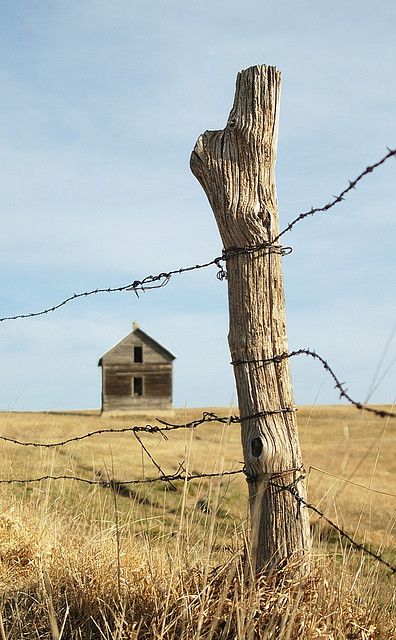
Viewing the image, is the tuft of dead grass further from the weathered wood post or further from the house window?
the house window

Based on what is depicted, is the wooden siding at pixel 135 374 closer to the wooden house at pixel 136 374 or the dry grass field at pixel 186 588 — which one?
the wooden house at pixel 136 374

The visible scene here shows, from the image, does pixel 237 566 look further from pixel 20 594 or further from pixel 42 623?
pixel 20 594

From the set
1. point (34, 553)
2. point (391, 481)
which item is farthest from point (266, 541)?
point (391, 481)

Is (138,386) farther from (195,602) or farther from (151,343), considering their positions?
(195,602)

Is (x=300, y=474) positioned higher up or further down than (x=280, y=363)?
further down

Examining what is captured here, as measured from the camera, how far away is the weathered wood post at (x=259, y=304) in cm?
350

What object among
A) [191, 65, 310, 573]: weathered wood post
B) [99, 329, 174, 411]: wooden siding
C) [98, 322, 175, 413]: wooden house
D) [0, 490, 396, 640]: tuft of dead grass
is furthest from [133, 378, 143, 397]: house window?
[191, 65, 310, 573]: weathered wood post

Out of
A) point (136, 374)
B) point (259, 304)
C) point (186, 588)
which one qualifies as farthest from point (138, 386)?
point (259, 304)

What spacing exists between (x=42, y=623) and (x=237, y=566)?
1362mm

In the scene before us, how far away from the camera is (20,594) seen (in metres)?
4.66

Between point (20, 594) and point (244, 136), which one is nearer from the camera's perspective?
point (244, 136)

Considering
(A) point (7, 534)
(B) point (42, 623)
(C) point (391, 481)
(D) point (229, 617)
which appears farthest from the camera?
(C) point (391, 481)

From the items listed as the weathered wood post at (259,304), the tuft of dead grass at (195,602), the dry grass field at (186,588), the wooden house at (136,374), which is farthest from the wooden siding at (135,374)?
the weathered wood post at (259,304)

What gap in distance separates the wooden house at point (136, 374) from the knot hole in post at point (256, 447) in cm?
3090
